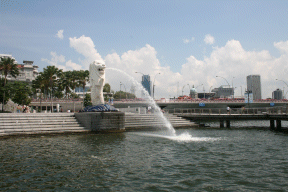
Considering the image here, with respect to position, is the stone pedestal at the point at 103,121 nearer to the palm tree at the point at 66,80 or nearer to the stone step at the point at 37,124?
the stone step at the point at 37,124

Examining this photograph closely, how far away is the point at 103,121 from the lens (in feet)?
96.7

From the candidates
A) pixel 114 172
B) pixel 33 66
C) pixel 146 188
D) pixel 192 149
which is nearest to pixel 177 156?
pixel 192 149

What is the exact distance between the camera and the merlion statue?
101ft

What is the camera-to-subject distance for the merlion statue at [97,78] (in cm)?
3075

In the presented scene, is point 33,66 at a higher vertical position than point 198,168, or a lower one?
higher

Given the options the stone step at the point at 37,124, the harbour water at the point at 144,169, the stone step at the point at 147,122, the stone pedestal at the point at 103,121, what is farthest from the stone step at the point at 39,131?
the harbour water at the point at 144,169

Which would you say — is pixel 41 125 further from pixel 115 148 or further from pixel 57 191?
pixel 57 191

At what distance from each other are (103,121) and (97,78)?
5.75 metres

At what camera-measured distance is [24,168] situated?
12.3 m

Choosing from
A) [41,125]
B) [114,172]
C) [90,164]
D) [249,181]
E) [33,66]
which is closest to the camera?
[249,181]

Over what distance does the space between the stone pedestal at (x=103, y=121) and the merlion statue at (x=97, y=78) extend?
2.47 meters

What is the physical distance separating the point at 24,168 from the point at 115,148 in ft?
23.5

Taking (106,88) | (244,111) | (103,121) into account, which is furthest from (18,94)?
(106,88)

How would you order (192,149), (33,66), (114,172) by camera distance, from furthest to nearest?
(33,66)
(192,149)
(114,172)
